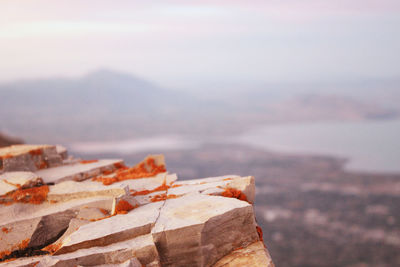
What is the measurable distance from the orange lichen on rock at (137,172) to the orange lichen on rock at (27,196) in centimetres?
192

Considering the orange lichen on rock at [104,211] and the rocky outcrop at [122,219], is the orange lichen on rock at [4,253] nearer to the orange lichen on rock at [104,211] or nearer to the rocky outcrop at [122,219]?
the rocky outcrop at [122,219]

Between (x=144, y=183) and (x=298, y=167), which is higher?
(x=144, y=183)

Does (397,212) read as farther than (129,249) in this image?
Yes

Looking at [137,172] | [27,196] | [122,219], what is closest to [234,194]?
[122,219]

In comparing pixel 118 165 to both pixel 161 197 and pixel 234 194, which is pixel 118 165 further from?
pixel 234 194

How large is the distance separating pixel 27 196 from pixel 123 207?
3.58 meters

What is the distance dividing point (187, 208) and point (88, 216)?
2919 millimetres

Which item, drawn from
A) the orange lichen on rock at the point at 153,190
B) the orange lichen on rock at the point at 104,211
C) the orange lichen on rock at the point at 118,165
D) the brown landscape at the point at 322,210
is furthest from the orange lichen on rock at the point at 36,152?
the brown landscape at the point at 322,210

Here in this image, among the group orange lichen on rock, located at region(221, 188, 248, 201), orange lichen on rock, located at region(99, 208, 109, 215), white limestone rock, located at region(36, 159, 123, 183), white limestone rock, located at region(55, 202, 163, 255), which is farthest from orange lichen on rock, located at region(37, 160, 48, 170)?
orange lichen on rock, located at region(221, 188, 248, 201)

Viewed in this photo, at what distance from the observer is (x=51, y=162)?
15617mm

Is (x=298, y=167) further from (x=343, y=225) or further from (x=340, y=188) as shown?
(x=343, y=225)

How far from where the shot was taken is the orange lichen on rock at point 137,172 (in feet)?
44.2

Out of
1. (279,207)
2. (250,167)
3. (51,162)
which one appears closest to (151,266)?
(51,162)

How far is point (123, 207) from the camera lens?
10828 millimetres
